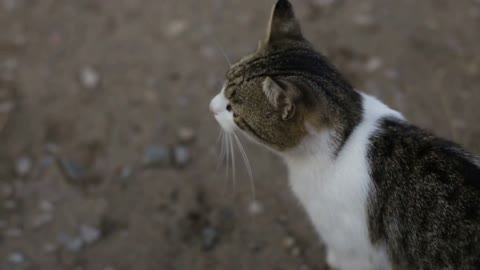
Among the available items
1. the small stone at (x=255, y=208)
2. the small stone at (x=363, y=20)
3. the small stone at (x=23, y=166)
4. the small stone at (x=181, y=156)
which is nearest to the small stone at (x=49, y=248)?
the small stone at (x=23, y=166)

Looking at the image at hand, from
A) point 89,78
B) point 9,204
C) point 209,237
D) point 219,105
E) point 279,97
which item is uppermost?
point 279,97

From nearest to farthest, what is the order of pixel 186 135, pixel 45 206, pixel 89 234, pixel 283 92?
1. pixel 283 92
2. pixel 89 234
3. pixel 45 206
4. pixel 186 135

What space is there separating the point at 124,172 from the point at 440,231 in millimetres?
1691

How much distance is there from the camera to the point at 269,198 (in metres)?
2.95

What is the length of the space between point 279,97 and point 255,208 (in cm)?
106

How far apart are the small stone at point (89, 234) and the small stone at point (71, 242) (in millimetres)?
23

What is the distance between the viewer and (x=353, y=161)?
2127mm

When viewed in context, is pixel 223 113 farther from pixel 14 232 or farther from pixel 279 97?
pixel 14 232

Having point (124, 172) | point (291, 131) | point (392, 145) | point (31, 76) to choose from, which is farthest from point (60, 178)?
point (392, 145)

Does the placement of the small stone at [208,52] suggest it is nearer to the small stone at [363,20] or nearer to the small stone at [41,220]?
the small stone at [363,20]

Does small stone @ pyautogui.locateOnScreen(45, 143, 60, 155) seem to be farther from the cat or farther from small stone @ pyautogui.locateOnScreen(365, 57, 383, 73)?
small stone @ pyautogui.locateOnScreen(365, 57, 383, 73)

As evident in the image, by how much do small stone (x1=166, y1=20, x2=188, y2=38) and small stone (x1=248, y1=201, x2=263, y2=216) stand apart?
1238 mm

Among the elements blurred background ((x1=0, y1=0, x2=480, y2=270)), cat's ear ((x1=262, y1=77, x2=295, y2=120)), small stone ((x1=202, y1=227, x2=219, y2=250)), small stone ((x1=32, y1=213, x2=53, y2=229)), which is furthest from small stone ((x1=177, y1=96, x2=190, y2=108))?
cat's ear ((x1=262, y1=77, x2=295, y2=120))

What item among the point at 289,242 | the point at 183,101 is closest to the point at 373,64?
the point at 183,101
